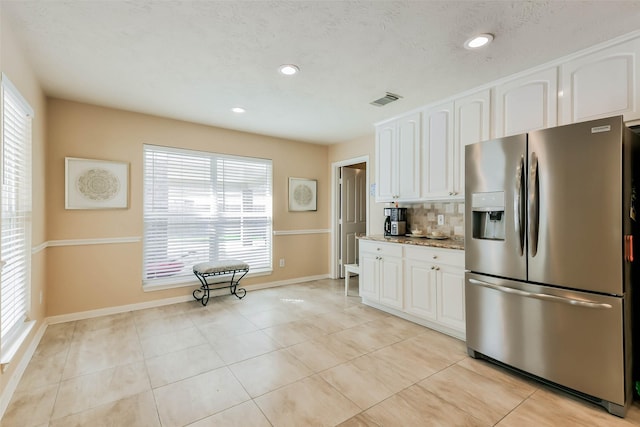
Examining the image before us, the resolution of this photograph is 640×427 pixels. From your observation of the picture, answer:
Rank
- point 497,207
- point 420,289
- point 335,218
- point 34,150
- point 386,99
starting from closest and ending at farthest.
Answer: point 497,207 → point 34,150 → point 420,289 → point 386,99 → point 335,218

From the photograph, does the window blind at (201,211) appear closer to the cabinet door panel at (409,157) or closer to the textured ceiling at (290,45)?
the textured ceiling at (290,45)

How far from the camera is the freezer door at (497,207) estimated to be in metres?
2.20

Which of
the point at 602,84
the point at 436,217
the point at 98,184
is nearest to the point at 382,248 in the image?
the point at 436,217

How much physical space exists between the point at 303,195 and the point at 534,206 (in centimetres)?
365

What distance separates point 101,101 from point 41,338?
2.57 meters

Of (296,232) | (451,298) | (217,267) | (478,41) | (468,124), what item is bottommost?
(451,298)

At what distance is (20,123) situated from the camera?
7.97 feet

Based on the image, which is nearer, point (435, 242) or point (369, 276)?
point (435, 242)

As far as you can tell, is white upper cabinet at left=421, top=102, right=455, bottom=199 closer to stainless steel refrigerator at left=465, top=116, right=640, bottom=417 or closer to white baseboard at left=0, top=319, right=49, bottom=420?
stainless steel refrigerator at left=465, top=116, right=640, bottom=417

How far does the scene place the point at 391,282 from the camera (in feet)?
11.5

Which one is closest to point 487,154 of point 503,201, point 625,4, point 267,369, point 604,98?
point 503,201

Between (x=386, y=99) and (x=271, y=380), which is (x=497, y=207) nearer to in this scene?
(x=386, y=99)

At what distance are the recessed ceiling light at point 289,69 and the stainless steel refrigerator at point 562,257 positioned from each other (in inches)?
67.7

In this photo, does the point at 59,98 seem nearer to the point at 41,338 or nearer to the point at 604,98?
the point at 41,338
